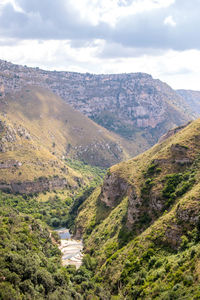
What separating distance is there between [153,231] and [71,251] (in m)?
60.9

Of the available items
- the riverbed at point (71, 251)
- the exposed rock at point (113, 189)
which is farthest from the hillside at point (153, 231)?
the riverbed at point (71, 251)

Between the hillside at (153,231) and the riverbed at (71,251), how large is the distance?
4747 mm

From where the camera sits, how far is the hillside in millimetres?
70688

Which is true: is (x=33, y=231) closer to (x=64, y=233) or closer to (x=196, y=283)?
(x=64, y=233)

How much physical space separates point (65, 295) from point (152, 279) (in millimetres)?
23739

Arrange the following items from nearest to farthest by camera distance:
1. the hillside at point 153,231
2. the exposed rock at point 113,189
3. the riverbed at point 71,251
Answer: the hillside at point 153,231
the riverbed at point 71,251
the exposed rock at point 113,189

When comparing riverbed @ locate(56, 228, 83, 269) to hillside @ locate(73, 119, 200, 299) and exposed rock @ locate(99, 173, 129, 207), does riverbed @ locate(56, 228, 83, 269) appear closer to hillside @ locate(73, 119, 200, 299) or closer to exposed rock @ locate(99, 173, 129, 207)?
hillside @ locate(73, 119, 200, 299)

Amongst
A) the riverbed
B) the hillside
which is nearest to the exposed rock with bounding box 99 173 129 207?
the hillside

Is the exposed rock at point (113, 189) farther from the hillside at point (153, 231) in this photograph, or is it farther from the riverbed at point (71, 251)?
the riverbed at point (71, 251)

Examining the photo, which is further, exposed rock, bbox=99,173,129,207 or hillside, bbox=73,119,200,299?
exposed rock, bbox=99,173,129,207

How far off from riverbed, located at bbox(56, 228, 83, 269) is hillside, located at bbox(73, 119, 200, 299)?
4.75 metres

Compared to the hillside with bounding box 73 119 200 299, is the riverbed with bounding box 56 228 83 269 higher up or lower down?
lower down

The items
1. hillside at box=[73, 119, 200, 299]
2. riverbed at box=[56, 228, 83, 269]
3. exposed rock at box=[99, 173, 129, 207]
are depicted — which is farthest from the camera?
exposed rock at box=[99, 173, 129, 207]

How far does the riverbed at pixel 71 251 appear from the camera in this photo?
124350 mm
